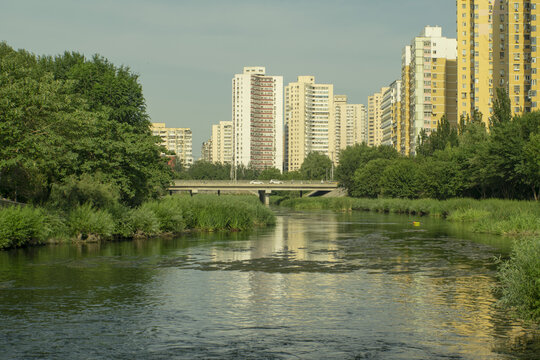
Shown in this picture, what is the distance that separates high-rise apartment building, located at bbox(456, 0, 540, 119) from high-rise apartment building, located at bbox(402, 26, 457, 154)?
24.0 meters

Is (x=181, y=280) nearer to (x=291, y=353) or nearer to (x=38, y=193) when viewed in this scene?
(x=291, y=353)

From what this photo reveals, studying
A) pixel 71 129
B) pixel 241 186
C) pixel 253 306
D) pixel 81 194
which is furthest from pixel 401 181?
pixel 253 306

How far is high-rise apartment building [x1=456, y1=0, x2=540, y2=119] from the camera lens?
145375 millimetres

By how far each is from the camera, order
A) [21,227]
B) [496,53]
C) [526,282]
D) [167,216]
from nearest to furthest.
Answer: [526,282] → [21,227] → [167,216] → [496,53]

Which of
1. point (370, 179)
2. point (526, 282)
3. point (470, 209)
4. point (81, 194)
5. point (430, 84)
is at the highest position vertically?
point (430, 84)

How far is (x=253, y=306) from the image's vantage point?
890 inches

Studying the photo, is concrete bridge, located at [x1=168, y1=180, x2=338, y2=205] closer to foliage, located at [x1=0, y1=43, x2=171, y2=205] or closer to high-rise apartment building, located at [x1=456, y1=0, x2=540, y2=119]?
high-rise apartment building, located at [x1=456, y1=0, x2=540, y2=119]

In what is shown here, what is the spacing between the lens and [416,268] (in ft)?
109

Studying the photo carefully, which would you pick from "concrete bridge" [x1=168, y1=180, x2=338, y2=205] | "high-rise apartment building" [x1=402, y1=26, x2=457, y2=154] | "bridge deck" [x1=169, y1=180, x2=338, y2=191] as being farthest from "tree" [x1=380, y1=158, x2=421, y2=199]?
"high-rise apartment building" [x1=402, y1=26, x2=457, y2=154]

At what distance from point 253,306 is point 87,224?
86.7 ft

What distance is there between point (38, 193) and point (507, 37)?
127m

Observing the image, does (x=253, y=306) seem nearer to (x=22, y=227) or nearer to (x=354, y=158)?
(x=22, y=227)

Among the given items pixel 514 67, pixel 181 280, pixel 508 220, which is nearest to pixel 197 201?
pixel 508 220

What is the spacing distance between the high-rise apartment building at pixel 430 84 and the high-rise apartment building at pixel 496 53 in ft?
78.7
